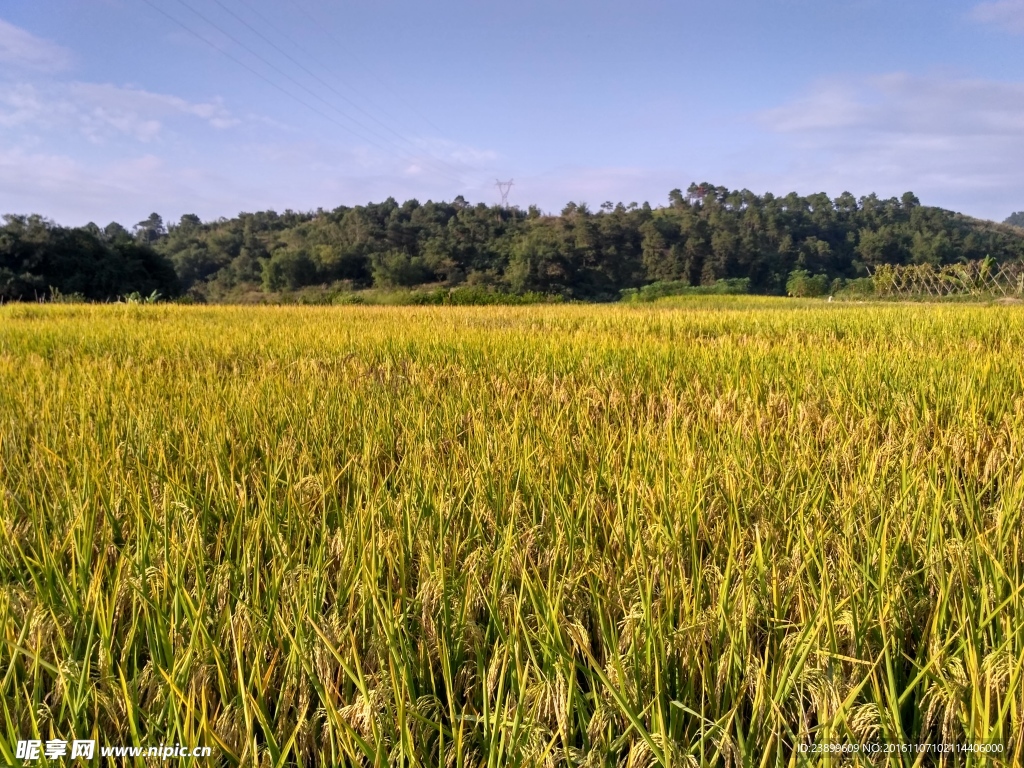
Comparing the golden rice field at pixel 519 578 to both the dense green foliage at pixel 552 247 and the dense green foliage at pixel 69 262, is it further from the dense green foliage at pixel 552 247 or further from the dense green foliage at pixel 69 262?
the dense green foliage at pixel 552 247

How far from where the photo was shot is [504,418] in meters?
2.06

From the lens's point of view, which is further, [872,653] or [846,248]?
[846,248]

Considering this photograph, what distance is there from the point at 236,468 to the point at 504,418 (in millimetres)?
807

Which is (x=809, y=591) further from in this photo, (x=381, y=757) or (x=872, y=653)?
(x=381, y=757)

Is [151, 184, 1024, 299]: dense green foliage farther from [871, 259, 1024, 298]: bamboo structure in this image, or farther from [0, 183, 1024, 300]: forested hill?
[871, 259, 1024, 298]: bamboo structure

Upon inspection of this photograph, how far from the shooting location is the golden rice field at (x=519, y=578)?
712 mm

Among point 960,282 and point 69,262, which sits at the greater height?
point 69,262

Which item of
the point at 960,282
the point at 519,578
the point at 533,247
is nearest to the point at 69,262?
the point at 533,247

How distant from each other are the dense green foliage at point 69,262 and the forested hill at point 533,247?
0.54 feet

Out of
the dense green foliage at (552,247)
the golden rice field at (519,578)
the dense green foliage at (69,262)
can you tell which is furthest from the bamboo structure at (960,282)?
the dense green foliage at (69,262)

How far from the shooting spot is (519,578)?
1.05 metres

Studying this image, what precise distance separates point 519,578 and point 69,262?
2909cm

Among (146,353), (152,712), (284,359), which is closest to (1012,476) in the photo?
(152,712)

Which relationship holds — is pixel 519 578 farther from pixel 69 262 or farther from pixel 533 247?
pixel 533 247
